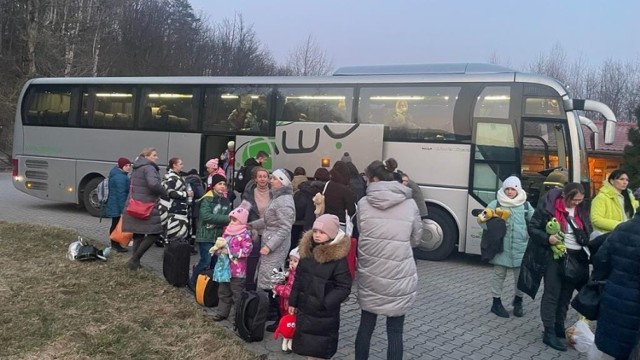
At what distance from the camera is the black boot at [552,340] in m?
5.45

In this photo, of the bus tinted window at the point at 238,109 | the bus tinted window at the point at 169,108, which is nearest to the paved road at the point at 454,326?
the bus tinted window at the point at 238,109

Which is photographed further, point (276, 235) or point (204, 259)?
point (204, 259)

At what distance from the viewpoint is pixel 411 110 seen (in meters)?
9.98

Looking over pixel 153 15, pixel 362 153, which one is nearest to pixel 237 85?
pixel 362 153

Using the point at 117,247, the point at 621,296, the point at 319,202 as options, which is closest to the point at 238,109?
the point at 117,247

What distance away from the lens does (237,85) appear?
11.6m

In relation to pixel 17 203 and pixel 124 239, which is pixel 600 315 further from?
pixel 17 203

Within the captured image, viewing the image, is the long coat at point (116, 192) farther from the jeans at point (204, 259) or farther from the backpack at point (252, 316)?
the backpack at point (252, 316)

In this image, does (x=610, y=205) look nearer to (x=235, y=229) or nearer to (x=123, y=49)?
(x=235, y=229)

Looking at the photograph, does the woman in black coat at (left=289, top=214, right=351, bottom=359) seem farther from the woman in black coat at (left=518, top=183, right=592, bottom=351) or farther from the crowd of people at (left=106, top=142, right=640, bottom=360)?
the woman in black coat at (left=518, top=183, right=592, bottom=351)

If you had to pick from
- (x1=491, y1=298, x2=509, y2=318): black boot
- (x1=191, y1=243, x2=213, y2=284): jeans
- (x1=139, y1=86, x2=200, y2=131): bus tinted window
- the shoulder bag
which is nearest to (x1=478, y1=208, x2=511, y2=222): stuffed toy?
(x1=491, y1=298, x2=509, y2=318): black boot

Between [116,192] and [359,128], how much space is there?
182 inches

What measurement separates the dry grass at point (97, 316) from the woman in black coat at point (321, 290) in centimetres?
89

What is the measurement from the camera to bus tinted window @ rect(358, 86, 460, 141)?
9.70 m
